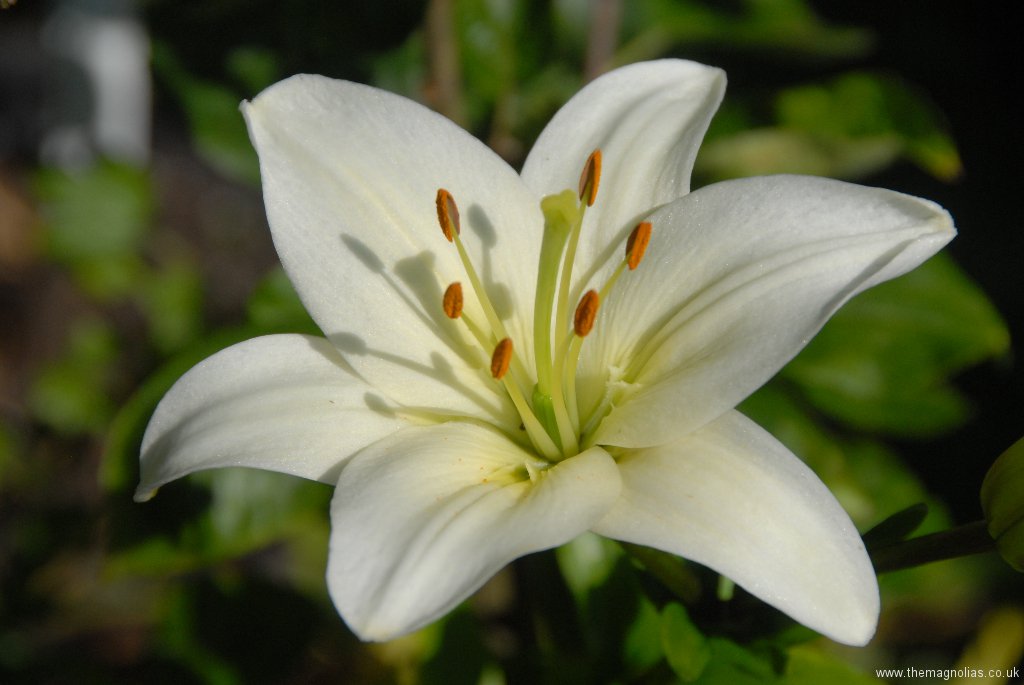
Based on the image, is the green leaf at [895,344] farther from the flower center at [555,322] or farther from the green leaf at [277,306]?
the green leaf at [277,306]

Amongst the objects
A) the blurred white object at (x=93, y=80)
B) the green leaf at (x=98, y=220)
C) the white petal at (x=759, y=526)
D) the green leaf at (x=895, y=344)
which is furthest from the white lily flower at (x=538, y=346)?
the blurred white object at (x=93, y=80)

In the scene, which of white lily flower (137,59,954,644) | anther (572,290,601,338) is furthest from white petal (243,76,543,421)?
anther (572,290,601,338)

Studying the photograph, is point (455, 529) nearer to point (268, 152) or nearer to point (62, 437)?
point (268, 152)

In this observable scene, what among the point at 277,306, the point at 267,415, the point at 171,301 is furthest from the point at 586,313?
the point at 171,301

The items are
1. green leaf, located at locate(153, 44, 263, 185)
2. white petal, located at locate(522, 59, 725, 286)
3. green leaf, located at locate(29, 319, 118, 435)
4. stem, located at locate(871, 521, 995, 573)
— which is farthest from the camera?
green leaf, located at locate(29, 319, 118, 435)

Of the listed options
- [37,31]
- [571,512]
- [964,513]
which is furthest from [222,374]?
[37,31]

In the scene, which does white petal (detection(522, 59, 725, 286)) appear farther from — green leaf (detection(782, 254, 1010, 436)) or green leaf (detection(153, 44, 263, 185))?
green leaf (detection(153, 44, 263, 185))
